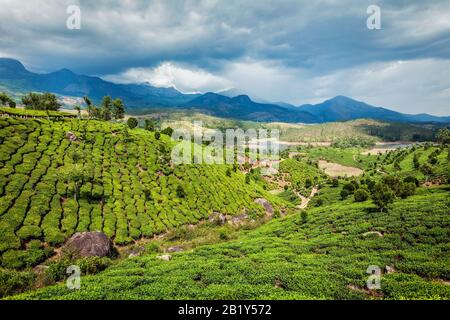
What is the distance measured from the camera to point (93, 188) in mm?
61656

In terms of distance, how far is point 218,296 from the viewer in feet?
76.4

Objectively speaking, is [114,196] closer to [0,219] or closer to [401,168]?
[0,219]

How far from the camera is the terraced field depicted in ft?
150

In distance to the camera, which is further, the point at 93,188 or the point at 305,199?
the point at 305,199

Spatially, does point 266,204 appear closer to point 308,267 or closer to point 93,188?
point 93,188

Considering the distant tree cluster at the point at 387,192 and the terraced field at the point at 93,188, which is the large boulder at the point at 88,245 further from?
the distant tree cluster at the point at 387,192

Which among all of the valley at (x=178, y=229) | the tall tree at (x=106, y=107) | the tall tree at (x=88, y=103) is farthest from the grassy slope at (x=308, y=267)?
the tall tree at (x=106, y=107)

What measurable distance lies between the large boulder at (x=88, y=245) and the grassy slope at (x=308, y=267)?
8.96 metres

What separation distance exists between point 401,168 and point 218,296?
170 m

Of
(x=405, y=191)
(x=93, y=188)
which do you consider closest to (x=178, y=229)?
(x=93, y=188)

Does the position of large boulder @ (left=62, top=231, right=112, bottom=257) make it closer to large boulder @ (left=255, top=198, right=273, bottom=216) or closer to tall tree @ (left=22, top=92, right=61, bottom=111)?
large boulder @ (left=255, top=198, right=273, bottom=216)

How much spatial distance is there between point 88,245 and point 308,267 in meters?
Answer: 37.3

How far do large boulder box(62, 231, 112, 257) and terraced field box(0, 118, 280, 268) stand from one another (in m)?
3.28

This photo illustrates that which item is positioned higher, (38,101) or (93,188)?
(38,101)
